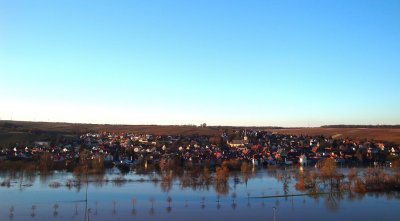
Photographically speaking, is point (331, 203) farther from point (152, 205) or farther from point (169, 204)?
point (152, 205)

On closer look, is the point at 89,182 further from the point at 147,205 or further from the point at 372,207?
the point at 372,207

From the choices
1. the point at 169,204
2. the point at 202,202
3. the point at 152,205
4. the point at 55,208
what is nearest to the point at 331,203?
the point at 202,202

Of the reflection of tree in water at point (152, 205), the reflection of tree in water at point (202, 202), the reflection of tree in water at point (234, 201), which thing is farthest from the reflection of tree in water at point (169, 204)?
the reflection of tree in water at point (234, 201)

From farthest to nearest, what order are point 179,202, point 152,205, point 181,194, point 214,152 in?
1. point 214,152
2. point 181,194
3. point 179,202
4. point 152,205

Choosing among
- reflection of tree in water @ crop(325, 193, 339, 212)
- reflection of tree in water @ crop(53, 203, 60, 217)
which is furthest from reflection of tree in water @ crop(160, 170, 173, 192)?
reflection of tree in water @ crop(325, 193, 339, 212)

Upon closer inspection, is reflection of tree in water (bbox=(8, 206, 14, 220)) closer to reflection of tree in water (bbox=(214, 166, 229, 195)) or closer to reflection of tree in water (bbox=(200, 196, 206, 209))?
reflection of tree in water (bbox=(200, 196, 206, 209))

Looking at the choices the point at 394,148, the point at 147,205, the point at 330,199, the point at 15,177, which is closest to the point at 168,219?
A: the point at 147,205
